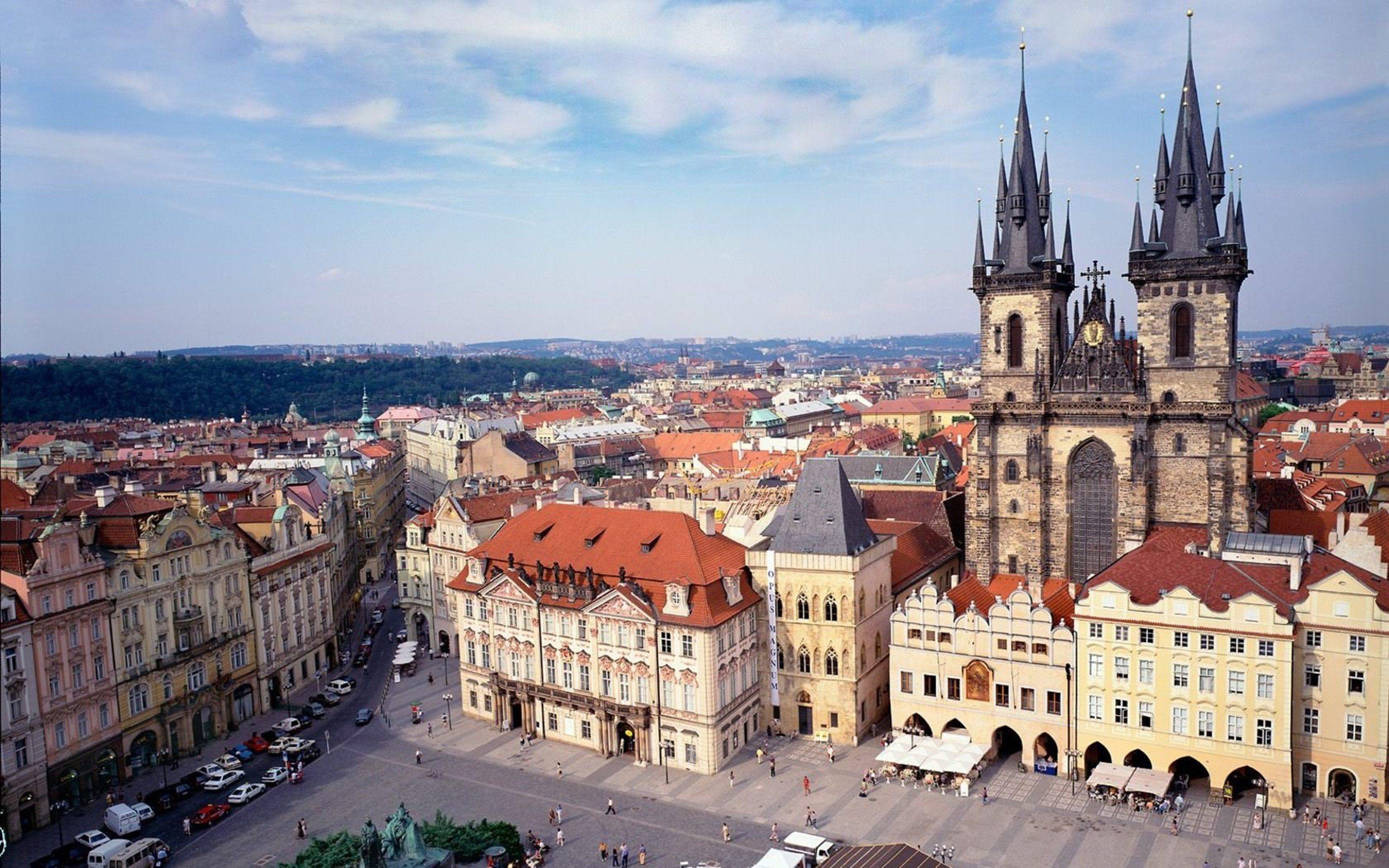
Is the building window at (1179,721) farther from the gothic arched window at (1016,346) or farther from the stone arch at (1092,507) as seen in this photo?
the gothic arched window at (1016,346)

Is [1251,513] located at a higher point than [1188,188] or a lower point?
lower

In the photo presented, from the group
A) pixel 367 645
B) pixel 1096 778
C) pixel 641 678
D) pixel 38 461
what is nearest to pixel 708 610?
pixel 641 678

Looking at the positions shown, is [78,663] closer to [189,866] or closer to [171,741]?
[171,741]

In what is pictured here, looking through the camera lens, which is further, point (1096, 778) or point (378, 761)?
point (378, 761)

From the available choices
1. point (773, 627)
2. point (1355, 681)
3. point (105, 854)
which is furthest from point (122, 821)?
point (1355, 681)

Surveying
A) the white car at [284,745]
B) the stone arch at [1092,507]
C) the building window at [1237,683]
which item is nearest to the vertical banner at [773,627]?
the stone arch at [1092,507]

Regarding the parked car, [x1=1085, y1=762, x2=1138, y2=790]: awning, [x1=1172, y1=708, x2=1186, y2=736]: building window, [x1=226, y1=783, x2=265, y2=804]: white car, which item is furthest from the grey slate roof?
the parked car

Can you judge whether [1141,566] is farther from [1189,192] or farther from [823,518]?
[1189,192]
